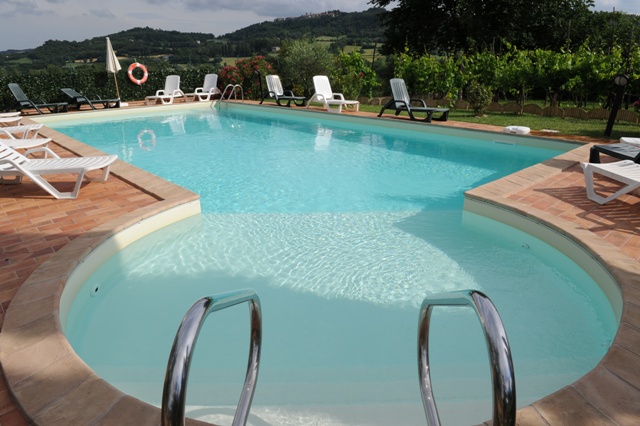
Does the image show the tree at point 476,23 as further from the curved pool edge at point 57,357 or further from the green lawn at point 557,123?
the curved pool edge at point 57,357

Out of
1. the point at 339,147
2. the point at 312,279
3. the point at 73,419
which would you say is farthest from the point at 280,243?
the point at 339,147

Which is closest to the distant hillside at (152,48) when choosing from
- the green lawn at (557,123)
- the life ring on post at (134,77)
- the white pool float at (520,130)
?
the life ring on post at (134,77)

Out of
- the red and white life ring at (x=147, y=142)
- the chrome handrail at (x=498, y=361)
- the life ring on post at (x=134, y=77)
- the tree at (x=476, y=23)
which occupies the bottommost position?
the red and white life ring at (x=147, y=142)

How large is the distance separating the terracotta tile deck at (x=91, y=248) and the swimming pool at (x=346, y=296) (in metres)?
0.33

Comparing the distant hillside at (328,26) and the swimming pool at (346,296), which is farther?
the distant hillside at (328,26)

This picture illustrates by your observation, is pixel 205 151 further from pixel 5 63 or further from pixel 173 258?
pixel 5 63

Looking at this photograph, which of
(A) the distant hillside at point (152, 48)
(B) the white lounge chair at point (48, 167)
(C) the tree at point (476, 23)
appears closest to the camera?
(B) the white lounge chair at point (48, 167)

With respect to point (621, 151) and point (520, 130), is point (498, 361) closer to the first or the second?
point (621, 151)

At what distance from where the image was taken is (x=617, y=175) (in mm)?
4312

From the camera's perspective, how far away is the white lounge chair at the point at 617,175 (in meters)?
4.23

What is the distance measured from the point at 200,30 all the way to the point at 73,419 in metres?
33.0

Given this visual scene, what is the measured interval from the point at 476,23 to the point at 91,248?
75.6 feet

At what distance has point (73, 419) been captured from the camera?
6.04 feet

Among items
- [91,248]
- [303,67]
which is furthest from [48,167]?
[303,67]
